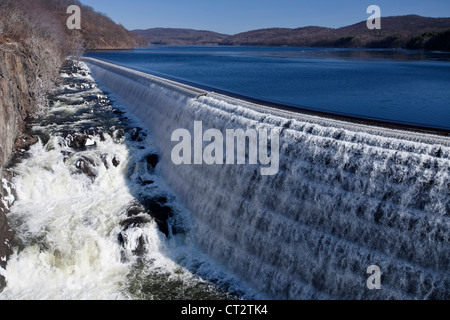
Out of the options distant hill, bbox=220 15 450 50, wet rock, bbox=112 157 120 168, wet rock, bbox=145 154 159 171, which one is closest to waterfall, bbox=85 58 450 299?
wet rock, bbox=145 154 159 171

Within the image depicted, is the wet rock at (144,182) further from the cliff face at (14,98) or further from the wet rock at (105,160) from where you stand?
the cliff face at (14,98)

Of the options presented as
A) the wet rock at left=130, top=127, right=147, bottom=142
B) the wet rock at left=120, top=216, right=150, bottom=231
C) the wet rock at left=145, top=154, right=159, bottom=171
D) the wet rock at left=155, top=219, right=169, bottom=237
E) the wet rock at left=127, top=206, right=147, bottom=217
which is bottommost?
the wet rock at left=155, top=219, right=169, bottom=237

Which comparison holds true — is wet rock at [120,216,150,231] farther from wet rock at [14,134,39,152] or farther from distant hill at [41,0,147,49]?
distant hill at [41,0,147,49]

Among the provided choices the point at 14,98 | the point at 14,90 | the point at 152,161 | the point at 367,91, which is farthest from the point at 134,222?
the point at 367,91

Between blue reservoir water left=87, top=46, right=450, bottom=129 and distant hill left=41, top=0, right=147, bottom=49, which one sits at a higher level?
distant hill left=41, top=0, right=147, bottom=49

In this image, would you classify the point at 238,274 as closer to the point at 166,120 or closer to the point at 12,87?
the point at 166,120

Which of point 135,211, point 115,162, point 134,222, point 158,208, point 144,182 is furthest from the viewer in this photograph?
point 115,162

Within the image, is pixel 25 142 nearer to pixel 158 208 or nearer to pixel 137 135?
pixel 137 135

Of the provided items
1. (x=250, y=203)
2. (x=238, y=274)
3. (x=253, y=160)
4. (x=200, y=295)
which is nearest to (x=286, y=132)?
(x=253, y=160)
